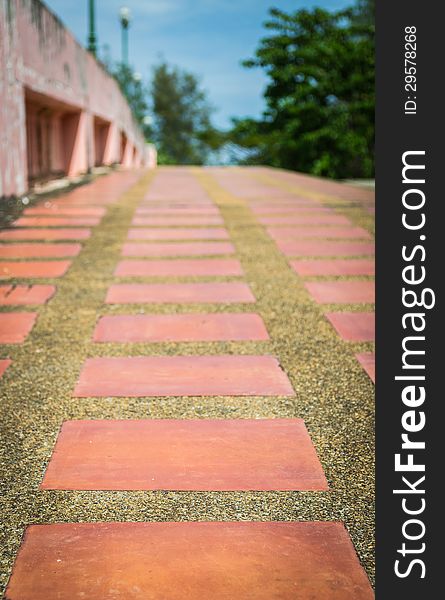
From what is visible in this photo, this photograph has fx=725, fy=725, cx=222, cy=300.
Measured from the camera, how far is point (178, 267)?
409 centimetres

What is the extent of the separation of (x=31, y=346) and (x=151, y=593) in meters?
1.56

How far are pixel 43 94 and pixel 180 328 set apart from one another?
17.7 feet

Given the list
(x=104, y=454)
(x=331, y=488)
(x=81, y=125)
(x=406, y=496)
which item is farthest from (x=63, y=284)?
(x=81, y=125)

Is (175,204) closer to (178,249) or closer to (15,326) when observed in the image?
(178,249)

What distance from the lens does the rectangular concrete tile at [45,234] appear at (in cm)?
478

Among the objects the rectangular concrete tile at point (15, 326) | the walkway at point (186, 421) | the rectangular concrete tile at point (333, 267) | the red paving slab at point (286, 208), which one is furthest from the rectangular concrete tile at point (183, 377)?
the red paving slab at point (286, 208)

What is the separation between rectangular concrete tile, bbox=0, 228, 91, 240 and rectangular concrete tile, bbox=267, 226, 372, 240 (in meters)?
1.31

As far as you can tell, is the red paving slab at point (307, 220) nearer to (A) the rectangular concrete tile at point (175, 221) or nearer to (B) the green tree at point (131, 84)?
(A) the rectangular concrete tile at point (175, 221)

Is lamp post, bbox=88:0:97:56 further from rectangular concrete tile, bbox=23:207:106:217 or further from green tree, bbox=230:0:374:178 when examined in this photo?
rectangular concrete tile, bbox=23:207:106:217

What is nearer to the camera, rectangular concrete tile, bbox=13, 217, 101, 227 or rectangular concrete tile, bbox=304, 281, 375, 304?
rectangular concrete tile, bbox=304, 281, 375, 304

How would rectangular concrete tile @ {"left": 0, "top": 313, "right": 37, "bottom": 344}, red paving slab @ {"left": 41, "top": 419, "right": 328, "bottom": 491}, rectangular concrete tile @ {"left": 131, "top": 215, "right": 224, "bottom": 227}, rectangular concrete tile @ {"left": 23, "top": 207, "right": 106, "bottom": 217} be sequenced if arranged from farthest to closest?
rectangular concrete tile @ {"left": 23, "top": 207, "right": 106, "bottom": 217}
rectangular concrete tile @ {"left": 131, "top": 215, "right": 224, "bottom": 227}
rectangular concrete tile @ {"left": 0, "top": 313, "right": 37, "bottom": 344}
red paving slab @ {"left": 41, "top": 419, "right": 328, "bottom": 491}

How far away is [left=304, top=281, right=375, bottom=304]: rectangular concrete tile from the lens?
3.49 metres

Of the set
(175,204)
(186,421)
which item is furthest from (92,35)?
(186,421)

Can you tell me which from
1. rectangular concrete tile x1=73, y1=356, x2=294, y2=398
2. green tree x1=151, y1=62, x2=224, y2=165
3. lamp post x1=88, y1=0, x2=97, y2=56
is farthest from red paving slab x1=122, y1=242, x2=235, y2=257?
green tree x1=151, y1=62, x2=224, y2=165
